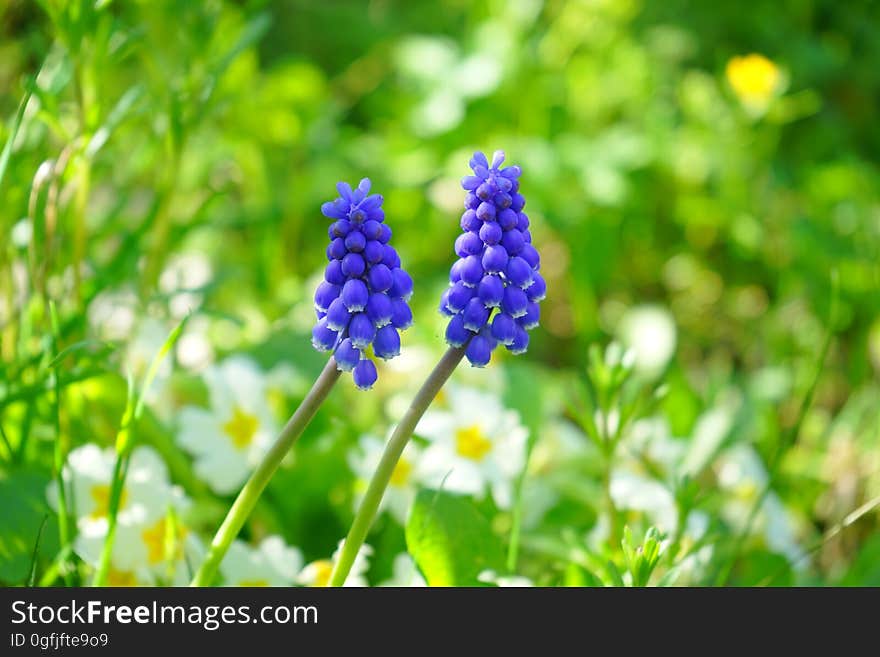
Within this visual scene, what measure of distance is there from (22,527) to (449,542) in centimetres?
74

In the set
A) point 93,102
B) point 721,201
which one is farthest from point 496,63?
point 93,102

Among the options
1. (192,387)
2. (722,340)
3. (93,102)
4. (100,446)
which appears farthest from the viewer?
(722,340)

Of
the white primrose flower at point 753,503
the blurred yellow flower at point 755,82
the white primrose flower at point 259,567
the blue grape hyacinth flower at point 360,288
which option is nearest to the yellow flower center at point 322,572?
the white primrose flower at point 259,567

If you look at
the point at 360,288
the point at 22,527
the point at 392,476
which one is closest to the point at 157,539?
the point at 22,527

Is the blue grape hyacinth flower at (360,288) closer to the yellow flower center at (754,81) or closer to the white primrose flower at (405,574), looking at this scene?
the white primrose flower at (405,574)

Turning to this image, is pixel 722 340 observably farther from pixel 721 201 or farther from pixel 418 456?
pixel 418 456

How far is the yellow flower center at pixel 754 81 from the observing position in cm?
346

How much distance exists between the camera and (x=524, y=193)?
3.40 metres

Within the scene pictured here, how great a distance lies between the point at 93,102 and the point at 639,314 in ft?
5.71

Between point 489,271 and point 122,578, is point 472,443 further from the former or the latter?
point 489,271

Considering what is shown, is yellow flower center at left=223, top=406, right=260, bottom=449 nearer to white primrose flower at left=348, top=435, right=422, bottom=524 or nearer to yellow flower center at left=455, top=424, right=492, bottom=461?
white primrose flower at left=348, top=435, right=422, bottom=524

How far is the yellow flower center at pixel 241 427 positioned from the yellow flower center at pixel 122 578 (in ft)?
1.26

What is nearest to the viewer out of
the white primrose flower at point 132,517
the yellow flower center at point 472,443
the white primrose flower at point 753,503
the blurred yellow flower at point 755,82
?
the white primrose flower at point 132,517

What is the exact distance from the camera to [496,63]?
3.57 meters
